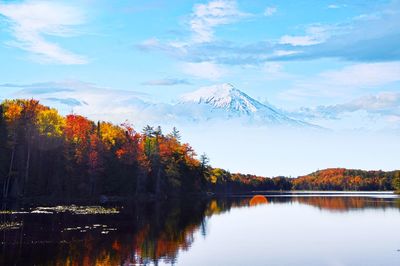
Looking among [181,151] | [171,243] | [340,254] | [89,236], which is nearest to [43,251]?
[89,236]

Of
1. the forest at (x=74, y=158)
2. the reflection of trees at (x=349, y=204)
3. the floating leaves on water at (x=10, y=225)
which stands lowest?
the floating leaves on water at (x=10, y=225)

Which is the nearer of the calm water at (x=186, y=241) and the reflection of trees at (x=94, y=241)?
the reflection of trees at (x=94, y=241)

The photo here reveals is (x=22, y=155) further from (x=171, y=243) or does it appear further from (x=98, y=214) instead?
(x=171, y=243)

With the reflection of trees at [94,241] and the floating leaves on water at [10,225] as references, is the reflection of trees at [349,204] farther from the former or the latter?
the floating leaves on water at [10,225]

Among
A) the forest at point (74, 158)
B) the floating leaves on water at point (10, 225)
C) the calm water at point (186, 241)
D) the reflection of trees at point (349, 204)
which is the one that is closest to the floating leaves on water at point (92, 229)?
the calm water at point (186, 241)

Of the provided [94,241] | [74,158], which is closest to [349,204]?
[74,158]

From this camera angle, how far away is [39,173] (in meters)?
93.4

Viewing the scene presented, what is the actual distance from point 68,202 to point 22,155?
39.4 ft

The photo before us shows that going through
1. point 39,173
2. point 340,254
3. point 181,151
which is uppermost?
point 181,151

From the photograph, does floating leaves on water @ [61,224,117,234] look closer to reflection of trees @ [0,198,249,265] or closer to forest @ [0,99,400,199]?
reflection of trees @ [0,198,249,265]

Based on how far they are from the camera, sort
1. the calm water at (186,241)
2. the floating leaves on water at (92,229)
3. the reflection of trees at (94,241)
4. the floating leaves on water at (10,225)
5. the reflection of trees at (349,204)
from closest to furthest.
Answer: the reflection of trees at (94,241)
the calm water at (186,241)
the floating leaves on water at (10,225)
the floating leaves on water at (92,229)
the reflection of trees at (349,204)

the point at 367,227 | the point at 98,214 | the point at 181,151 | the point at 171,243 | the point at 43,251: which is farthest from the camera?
the point at 181,151

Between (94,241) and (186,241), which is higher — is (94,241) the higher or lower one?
the higher one

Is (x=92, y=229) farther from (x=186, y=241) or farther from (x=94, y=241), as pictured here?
(x=186, y=241)
